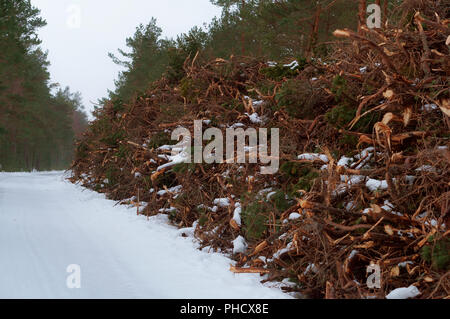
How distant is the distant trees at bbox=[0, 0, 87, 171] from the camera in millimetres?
22344

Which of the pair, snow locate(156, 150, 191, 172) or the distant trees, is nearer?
snow locate(156, 150, 191, 172)

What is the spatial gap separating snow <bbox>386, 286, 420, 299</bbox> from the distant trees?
2032 centimetres

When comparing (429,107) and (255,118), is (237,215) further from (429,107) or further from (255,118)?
(429,107)

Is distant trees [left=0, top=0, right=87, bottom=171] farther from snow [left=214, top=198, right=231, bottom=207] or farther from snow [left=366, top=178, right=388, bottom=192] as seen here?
snow [left=366, top=178, right=388, bottom=192]

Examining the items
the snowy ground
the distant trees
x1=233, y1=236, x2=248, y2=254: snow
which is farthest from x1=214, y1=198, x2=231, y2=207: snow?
the distant trees

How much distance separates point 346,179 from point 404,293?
1315mm

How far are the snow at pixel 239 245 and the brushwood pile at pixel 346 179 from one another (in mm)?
18

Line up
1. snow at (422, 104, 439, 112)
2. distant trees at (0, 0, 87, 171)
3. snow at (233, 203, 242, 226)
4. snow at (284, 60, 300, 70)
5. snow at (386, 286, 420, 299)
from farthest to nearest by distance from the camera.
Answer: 1. distant trees at (0, 0, 87, 171)
2. snow at (284, 60, 300, 70)
3. snow at (233, 203, 242, 226)
4. snow at (422, 104, 439, 112)
5. snow at (386, 286, 420, 299)

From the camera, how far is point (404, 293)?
2977mm

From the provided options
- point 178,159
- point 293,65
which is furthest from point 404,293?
point 178,159

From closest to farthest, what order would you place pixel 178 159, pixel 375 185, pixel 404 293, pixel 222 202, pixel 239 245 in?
pixel 404 293, pixel 375 185, pixel 239 245, pixel 222 202, pixel 178 159

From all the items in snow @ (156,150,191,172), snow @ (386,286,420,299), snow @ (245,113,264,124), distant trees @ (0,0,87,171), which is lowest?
snow @ (386,286,420,299)

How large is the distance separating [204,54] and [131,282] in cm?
732
